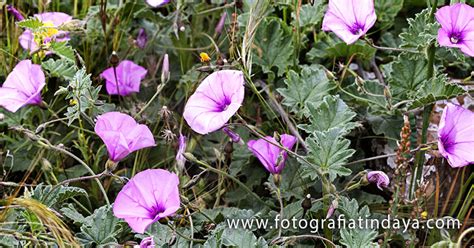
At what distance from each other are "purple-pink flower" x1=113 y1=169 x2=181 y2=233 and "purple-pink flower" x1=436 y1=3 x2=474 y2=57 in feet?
1.81

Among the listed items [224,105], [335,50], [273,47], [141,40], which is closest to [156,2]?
[141,40]

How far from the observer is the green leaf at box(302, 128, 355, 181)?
1445 millimetres

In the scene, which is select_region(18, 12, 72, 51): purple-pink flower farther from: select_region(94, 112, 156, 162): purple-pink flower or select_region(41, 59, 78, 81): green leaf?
select_region(94, 112, 156, 162): purple-pink flower

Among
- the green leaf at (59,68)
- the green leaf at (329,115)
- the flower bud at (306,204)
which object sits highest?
the green leaf at (329,115)

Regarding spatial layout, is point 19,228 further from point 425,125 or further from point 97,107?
point 425,125

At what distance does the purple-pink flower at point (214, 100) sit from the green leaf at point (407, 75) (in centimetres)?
41

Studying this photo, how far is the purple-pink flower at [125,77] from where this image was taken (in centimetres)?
195

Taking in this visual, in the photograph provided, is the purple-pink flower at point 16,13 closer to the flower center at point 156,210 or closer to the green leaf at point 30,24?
the green leaf at point 30,24

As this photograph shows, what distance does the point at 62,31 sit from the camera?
1.92 meters

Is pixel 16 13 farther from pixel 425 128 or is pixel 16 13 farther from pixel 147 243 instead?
pixel 425 128

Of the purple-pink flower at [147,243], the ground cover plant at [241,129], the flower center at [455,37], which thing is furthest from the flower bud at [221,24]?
the purple-pink flower at [147,243]

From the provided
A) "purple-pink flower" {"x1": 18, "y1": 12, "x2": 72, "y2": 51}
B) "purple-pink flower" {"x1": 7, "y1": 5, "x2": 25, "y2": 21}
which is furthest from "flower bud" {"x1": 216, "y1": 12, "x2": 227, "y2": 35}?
"purple-pink flower" {"x1": 7, "y1": 5, "x2": 25, "y2": 21}

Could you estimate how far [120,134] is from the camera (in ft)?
4.75

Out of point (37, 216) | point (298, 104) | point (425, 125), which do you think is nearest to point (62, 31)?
point (298, 104)
